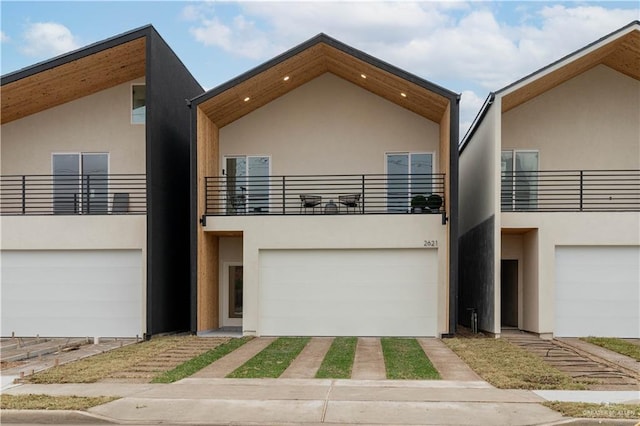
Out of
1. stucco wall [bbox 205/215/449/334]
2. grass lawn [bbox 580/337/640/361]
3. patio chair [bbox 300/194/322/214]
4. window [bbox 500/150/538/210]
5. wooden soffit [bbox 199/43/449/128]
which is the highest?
wooden soffit [bbox 199/43/449/128]

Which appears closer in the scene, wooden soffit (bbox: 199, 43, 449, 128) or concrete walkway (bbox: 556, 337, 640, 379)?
concrete walkway (bbox: 556, 337, 640, 379)

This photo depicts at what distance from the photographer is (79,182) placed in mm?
17312

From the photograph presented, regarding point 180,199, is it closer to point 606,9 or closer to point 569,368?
point 569,368

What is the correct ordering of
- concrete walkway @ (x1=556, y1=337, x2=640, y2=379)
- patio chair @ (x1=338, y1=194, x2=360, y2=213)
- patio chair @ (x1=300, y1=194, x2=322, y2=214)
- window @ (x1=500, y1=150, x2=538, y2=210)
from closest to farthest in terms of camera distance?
1. concrete walkway @ (x1=556, y1=337, x2=640, y2=379)
2. patio chair @ (x1=338, y1=194, x2=360, y2=213)
3. patio chair @ (x1=300, y1=194, x2=322, y2=214)
4. window @ (x1=500, y1=150, x2=538, y2=210)

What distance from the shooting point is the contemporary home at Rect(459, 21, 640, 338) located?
581 inches

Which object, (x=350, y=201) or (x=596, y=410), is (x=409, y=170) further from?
(x=596, y=410)

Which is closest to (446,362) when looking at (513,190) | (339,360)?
(339,360)

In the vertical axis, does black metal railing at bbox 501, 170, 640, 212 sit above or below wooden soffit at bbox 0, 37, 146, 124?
below

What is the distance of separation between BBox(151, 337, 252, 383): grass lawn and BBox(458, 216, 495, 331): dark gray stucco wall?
20.7 ft

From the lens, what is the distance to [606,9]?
17109 millimetres

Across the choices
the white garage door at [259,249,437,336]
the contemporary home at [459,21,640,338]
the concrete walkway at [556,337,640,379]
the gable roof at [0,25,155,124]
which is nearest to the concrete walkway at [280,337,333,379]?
the white garage door at [259,249,437,336]

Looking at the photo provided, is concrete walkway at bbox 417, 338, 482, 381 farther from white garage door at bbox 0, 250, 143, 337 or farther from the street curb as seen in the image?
white garage door at bbox 0, 250, 143, 337

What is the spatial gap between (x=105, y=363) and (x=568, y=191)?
12.7m

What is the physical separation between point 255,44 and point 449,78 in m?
9.48
